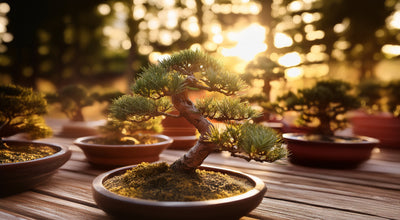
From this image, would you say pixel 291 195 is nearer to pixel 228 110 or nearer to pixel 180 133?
pixel 228 110

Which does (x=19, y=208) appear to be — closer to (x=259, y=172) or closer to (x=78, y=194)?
(x=78, y=194)

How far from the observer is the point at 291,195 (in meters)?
1.42

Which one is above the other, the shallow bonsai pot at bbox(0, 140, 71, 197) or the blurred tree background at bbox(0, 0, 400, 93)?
the blurred tree background at bbox(0, 0, 400, 93)

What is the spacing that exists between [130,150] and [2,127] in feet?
2.81

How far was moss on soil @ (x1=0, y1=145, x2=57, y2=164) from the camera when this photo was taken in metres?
1.36

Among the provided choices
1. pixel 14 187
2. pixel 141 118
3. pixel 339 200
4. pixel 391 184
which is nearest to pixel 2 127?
pixel 14 187

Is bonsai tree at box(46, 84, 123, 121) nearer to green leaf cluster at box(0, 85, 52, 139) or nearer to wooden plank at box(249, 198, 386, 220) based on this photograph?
green leaf cluster at box(0, 85, 52, 139)

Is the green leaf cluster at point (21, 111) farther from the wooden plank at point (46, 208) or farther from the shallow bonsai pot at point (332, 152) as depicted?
the shallow bonsai pot at point (332, 152)

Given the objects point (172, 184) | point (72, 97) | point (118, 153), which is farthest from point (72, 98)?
point (172, 184)

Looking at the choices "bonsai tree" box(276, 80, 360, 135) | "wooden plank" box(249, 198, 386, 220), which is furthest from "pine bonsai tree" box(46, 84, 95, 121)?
"wooden plank" box(249, 198, 386, 220)

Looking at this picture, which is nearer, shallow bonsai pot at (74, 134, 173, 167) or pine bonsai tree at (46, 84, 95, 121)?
shallow bonsai pot at (74, 134, 173, 167)

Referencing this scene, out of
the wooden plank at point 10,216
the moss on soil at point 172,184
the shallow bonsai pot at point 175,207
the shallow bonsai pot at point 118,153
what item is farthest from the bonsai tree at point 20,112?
the shallow bonsai pot at point 175,207

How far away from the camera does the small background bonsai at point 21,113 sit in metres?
1.63

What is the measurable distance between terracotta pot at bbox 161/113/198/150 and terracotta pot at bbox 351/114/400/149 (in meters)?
2.25
